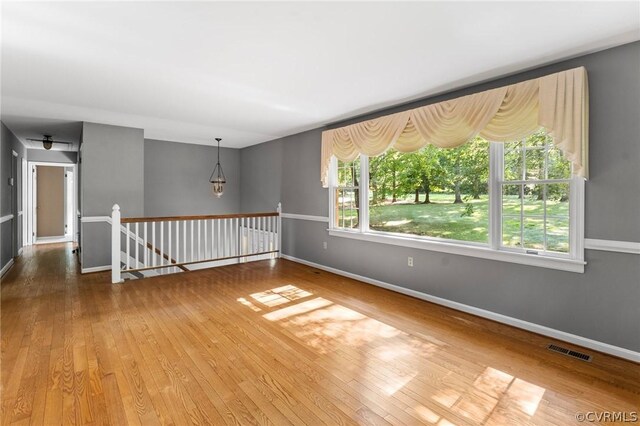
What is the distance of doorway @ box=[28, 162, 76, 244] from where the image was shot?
8.41m

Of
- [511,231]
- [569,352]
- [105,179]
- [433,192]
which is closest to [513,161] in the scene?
[511,231]

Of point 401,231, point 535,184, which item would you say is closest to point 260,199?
point 401,231

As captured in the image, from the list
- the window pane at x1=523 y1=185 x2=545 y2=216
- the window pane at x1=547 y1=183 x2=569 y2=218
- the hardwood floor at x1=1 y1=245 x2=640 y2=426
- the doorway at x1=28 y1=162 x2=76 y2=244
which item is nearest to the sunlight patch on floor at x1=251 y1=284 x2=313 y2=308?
the hardwood floor at x1=1 y1=245 x2=640 y2=426

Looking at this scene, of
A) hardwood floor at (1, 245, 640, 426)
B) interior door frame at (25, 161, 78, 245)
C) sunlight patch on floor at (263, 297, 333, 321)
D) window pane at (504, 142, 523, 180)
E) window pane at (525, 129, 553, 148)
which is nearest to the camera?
hardwood floor at (1, 245, 640, 426)

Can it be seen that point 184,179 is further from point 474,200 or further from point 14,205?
point 474,200

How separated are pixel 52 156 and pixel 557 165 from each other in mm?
10433

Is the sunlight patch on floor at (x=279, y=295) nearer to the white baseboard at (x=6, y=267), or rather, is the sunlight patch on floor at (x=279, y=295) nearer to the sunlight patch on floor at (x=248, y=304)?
the sunlight patch on floor at (x=248, y=304)

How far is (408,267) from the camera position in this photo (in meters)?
4.13

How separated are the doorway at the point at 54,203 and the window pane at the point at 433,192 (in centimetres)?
845

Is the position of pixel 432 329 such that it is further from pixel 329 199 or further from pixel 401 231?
pixel 329 199

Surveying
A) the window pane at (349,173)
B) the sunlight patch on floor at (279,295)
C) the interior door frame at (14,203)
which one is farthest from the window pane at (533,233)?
the interior door frame at (14,203)

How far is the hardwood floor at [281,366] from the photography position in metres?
1.91

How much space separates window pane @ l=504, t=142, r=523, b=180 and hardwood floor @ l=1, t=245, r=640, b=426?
158 cm

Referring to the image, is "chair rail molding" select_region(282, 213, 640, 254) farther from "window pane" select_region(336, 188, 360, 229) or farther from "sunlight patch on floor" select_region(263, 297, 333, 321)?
"window pane" select_region(336, 188, 360, 229)
